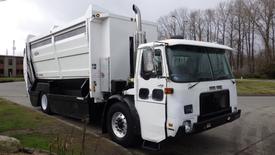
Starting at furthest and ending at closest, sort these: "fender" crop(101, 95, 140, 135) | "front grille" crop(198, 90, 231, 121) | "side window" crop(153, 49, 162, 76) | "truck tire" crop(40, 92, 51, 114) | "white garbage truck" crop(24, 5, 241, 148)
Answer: "truck tire" crop(40, 92, 51, 114) → "fender" crop(101, 95, 140, 135) → "front grille" crop(198, 90, 231, 121) → "side window" crop(153, 49, 162, 76) → "white garbage truck" crop(24, 5, 241, 148)

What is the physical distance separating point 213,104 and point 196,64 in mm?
941

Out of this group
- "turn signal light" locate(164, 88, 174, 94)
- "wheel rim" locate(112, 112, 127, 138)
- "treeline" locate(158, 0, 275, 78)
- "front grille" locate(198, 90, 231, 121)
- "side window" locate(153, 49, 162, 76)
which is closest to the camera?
"turn signal light" locate(164, 88, 174, 94)

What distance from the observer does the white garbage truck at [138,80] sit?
6090 millimetres

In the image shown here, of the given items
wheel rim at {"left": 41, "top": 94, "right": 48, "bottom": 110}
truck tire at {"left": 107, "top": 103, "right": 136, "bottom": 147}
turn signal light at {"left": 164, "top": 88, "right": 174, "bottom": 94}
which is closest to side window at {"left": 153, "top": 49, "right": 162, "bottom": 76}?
turn signal light at {"left": 164, "top": 88, "right": 174, "bottom": 94}

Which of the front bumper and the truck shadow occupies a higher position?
the front bumper

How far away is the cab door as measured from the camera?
6.16m

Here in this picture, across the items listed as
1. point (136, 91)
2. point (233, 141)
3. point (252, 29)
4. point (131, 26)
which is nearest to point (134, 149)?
point (136, 91)

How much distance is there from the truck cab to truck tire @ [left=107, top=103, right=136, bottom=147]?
1.15 feet

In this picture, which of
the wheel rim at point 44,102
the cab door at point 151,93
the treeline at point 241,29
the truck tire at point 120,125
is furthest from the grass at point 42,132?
the treeline at point 241,29

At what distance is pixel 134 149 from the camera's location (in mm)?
7086

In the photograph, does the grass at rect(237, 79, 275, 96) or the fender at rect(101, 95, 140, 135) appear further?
the grass at rect(237, 79, 275, 96)

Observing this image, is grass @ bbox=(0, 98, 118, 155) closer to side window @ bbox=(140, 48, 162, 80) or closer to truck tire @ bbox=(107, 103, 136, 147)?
truck tire @ bbox=(107, 103, 136, 147)

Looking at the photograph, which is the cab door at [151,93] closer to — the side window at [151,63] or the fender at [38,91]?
the side window at [151,63]

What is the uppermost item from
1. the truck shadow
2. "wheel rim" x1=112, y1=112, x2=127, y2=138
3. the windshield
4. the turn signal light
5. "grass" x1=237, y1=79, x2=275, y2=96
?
the windshield
